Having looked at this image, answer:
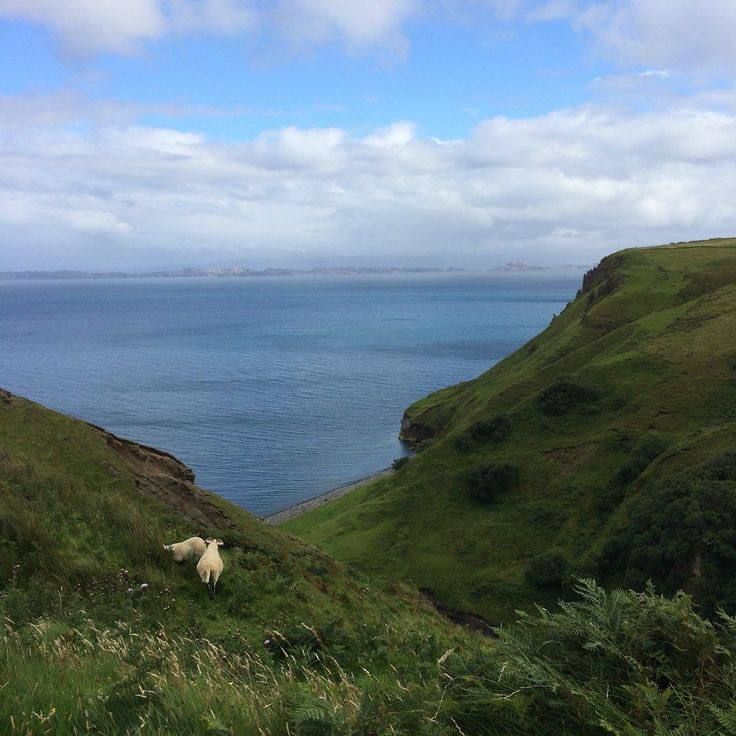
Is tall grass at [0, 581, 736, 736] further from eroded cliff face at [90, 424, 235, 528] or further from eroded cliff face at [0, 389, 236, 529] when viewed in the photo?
eroded cliff face at [90, 424, 235, 528]

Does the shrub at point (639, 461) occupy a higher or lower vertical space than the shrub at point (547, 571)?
higher

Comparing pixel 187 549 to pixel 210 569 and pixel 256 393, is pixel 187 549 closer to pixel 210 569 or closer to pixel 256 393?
pixel 210 569

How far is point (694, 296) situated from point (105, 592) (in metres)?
89.0

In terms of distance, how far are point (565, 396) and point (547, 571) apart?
77.0 ft

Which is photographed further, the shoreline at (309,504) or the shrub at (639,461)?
the shoreline at (309,504)

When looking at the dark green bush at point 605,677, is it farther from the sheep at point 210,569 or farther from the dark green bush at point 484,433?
the dark green bush at point 484,433

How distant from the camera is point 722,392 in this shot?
55.7m

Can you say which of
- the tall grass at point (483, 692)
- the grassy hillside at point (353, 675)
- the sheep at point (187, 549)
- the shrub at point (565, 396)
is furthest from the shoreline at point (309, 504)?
the tall grass at point (483, 692)

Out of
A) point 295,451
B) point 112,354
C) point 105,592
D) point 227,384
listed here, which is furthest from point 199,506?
point 112,354

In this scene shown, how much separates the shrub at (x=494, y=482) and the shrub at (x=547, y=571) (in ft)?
34.0

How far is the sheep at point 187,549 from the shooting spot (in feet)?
47.3

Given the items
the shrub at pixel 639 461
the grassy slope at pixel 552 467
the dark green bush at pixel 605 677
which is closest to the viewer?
the dark green bush at pixel 605 677

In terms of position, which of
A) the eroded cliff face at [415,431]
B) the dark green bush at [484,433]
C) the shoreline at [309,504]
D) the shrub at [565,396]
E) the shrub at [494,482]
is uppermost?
the shrub at [565,396]

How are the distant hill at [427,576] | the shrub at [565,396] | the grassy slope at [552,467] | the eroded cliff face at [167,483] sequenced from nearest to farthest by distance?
the distant hill at [427,576] < the eroded cliff face at [167,483] < the grassy slope at [552,467] < the shrub at [565,396]
